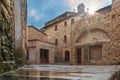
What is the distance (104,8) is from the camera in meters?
20.1

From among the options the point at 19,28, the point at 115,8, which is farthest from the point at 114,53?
the point at 19,28

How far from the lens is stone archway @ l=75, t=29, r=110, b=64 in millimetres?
14328

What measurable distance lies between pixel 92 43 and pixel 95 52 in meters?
0.75

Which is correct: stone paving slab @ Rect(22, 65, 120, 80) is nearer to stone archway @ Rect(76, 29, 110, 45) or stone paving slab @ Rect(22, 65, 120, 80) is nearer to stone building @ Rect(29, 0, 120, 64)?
stone building @ Rect(29, 0, 120, 64)

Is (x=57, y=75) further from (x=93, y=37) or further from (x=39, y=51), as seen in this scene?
(x=39, y=51)

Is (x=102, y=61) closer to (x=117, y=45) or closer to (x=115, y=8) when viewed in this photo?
(x=117, y=45)

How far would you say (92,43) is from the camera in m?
14.8

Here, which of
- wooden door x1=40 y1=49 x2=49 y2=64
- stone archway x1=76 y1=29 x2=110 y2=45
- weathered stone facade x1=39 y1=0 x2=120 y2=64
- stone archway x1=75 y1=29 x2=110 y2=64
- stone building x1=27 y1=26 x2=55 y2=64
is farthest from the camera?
wooden door x1=40 y1=49 x2=49 y2=64

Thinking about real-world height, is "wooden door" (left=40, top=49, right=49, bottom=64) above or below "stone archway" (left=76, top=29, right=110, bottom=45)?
below

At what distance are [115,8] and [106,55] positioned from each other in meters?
3.36

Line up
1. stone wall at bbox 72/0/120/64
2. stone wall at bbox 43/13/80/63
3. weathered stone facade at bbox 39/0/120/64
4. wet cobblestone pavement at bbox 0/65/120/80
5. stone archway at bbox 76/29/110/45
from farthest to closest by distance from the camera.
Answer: stone wall at bbox 43/13/80/63, stone archway at bbox 76/29/110/45, weathered stone facade at bbox 39/0/120/64, stone wall at bbox 72/0/120/64, wet cobblestone pavement at bbox 0/65/120/80

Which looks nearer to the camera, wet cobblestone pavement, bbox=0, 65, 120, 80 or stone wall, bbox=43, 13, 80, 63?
wet cobblestone pavement, bbox=0, 65, 120, 80

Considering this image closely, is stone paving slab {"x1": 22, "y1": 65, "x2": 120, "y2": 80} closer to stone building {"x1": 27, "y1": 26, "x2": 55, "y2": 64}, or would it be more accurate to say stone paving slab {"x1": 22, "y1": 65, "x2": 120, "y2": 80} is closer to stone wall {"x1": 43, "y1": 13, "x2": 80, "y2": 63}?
stone building {"x1": 27, "y1": 26, "x2": 55, "y2": 64}

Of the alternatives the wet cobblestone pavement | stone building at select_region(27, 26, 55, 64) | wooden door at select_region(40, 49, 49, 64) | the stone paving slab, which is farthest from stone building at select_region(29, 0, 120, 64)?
the wet cobblestone pavement
